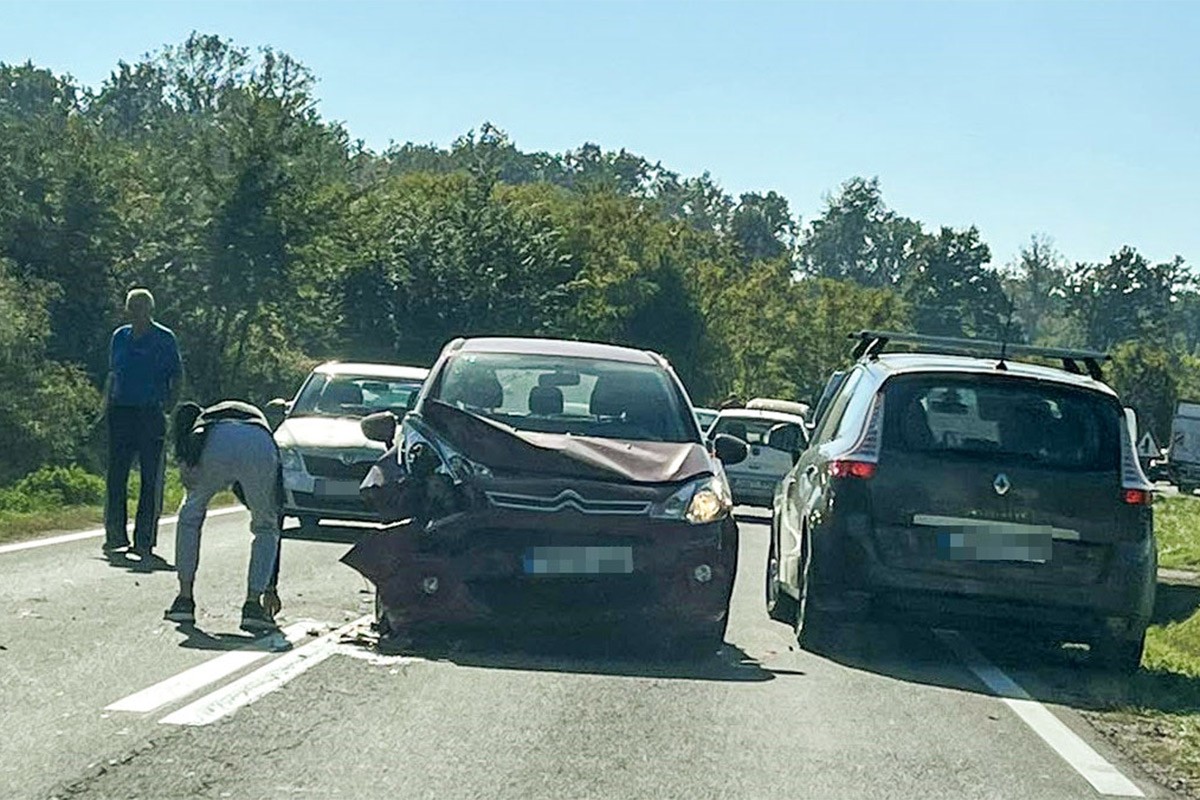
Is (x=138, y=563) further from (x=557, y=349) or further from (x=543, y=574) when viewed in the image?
(x=543, y=574)

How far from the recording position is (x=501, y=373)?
38.0 ft

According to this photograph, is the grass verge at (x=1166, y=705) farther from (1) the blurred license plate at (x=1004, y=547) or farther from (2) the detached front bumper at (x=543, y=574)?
(2) the detached front bumper at (x=543, y=574)

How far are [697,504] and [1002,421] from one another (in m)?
1.87

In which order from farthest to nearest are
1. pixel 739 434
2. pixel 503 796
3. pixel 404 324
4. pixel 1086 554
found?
pixel 404 324, pixel 739 434, pixel 1086 554, pixel 503 796

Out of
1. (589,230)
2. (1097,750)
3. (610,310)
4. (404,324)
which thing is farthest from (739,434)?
(589,230)

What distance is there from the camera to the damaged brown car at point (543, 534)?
32.6 feet

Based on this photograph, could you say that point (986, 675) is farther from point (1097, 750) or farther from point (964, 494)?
point (1097, 750)

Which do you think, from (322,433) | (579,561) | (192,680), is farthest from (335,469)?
(192,680)

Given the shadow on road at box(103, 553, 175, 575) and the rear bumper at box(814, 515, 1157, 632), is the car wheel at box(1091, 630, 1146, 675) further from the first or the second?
the shadow on road at box(103, 553, 175, 575)

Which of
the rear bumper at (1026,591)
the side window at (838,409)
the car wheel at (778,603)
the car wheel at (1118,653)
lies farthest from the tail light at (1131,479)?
the car wheel at (778,603)

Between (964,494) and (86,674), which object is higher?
(964,494)

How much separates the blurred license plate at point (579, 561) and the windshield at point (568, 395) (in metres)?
1.19

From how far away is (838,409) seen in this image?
1230 centimetres

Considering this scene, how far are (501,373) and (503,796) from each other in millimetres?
5198
